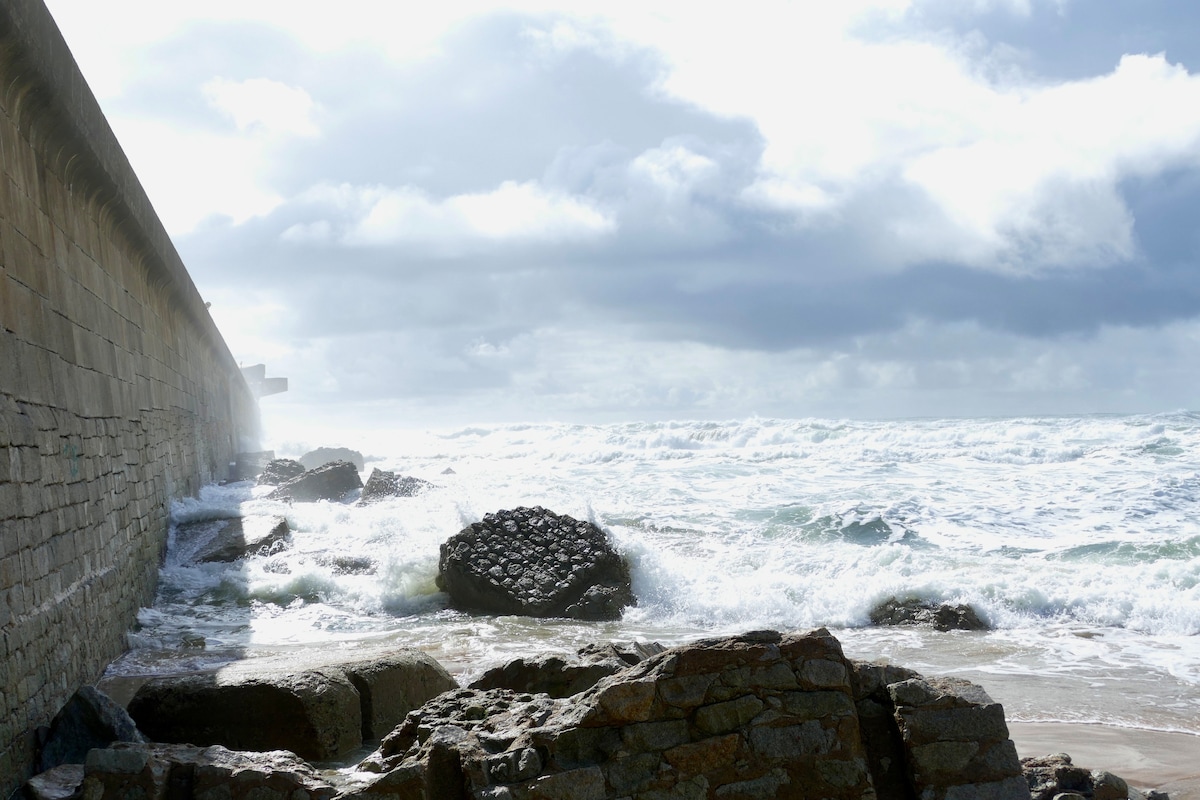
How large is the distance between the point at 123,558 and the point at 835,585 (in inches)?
282

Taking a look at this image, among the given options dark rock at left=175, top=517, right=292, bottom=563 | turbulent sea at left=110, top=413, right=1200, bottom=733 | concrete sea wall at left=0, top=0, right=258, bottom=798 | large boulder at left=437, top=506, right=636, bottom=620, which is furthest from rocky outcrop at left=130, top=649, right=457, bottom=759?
dark rock at left=175, top=517, right=292, bottom=563

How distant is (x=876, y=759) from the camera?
159 inches

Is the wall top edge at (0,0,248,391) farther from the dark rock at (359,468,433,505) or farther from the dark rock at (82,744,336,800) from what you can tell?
the dark rock at (359,468,433,505)

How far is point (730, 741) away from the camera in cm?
375

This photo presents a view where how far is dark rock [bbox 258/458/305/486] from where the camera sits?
746 inches

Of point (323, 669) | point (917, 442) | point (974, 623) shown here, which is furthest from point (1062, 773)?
point (917, 442)

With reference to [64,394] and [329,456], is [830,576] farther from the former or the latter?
[329,456]

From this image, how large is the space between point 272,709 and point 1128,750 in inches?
197

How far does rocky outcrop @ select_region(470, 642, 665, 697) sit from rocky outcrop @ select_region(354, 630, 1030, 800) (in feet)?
2.66

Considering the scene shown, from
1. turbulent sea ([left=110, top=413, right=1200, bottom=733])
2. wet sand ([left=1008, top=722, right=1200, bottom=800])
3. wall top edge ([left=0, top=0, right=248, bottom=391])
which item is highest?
wall top edge ([left=0, top=0, right=248, bottom=391])

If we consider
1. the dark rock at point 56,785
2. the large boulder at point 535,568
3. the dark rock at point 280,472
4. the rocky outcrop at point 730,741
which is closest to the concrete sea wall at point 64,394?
the dark rock at point 56,785

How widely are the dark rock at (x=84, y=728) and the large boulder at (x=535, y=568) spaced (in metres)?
5.37

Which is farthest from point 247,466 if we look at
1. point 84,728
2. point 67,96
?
point 84,728

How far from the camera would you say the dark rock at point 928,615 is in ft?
31.3
